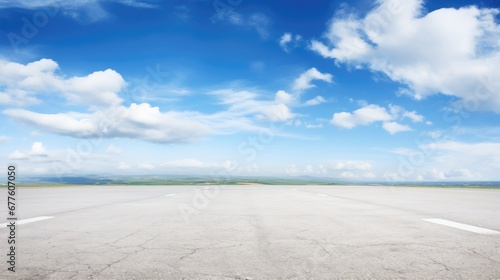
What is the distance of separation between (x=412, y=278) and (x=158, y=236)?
4654mm

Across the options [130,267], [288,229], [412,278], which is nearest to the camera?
[412,278]

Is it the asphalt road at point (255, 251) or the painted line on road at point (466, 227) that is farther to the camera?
the painted line on road at point (466, 227)

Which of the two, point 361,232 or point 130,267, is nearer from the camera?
point 130,267

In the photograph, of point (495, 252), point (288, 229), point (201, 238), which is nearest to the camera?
point (495, 252)

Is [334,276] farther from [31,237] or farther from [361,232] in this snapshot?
[31,237]

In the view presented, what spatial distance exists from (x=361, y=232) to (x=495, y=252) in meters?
2.47

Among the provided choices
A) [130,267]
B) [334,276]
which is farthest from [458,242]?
[130,267]

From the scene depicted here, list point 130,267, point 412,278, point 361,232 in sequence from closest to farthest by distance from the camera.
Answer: point 412,278 < point 130,267 < point 361,232

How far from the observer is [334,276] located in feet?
13.1

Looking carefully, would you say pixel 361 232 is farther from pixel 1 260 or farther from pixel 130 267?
pixel 1 260

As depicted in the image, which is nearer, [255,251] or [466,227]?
[255,251]

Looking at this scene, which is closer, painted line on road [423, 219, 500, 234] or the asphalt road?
the asphalt road

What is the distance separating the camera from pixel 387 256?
493cm

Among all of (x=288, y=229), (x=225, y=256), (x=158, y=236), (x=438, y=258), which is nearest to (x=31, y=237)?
(x=158, y=236)
